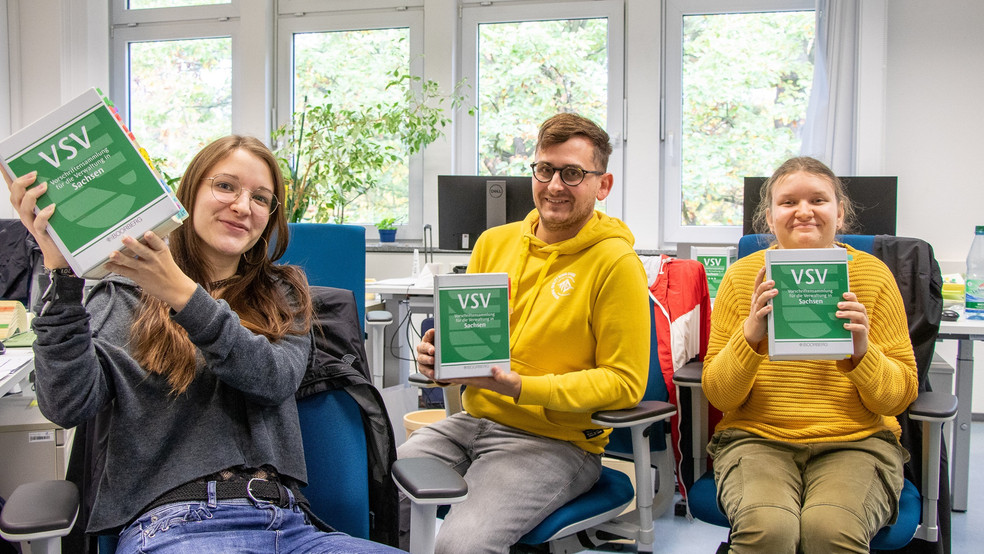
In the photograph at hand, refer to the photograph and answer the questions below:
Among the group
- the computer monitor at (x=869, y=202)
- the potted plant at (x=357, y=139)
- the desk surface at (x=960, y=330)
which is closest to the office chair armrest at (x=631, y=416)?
the desk surface at (x=960, y=330)

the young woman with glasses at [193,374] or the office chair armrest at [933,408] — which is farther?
the office chair armrest at [933,408]

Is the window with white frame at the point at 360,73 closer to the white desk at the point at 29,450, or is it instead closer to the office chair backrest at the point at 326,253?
the white desk at the point at 29,450

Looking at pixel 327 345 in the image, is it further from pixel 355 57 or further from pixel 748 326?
pixel 355 57

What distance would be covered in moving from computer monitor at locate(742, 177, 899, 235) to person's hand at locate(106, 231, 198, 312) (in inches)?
114

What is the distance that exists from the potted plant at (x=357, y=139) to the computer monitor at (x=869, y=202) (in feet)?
6.35

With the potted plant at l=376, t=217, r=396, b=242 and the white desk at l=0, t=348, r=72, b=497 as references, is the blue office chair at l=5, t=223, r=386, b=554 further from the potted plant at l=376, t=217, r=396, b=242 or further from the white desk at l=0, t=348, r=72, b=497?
the potted plant at l=376, t=217, r=396, b=242

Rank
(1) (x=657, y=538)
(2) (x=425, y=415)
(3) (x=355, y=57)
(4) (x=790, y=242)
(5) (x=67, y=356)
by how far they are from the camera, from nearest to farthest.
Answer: (5) (x=67, y=356), (4) (x=790, y=242), (1) (x=657, y=538), (2) (x=425, y=415), (3) (x=355, y=57)

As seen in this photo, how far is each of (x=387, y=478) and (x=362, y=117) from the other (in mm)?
3554

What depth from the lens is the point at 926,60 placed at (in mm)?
4125

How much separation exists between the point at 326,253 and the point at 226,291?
407 mm

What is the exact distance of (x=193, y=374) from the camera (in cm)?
121

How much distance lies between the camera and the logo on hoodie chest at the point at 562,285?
1655 millimetres

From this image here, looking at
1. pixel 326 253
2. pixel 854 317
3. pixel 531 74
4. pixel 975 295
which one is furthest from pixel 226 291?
pixel 531 74

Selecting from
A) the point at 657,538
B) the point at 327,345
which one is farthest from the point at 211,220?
the point at 657,538
